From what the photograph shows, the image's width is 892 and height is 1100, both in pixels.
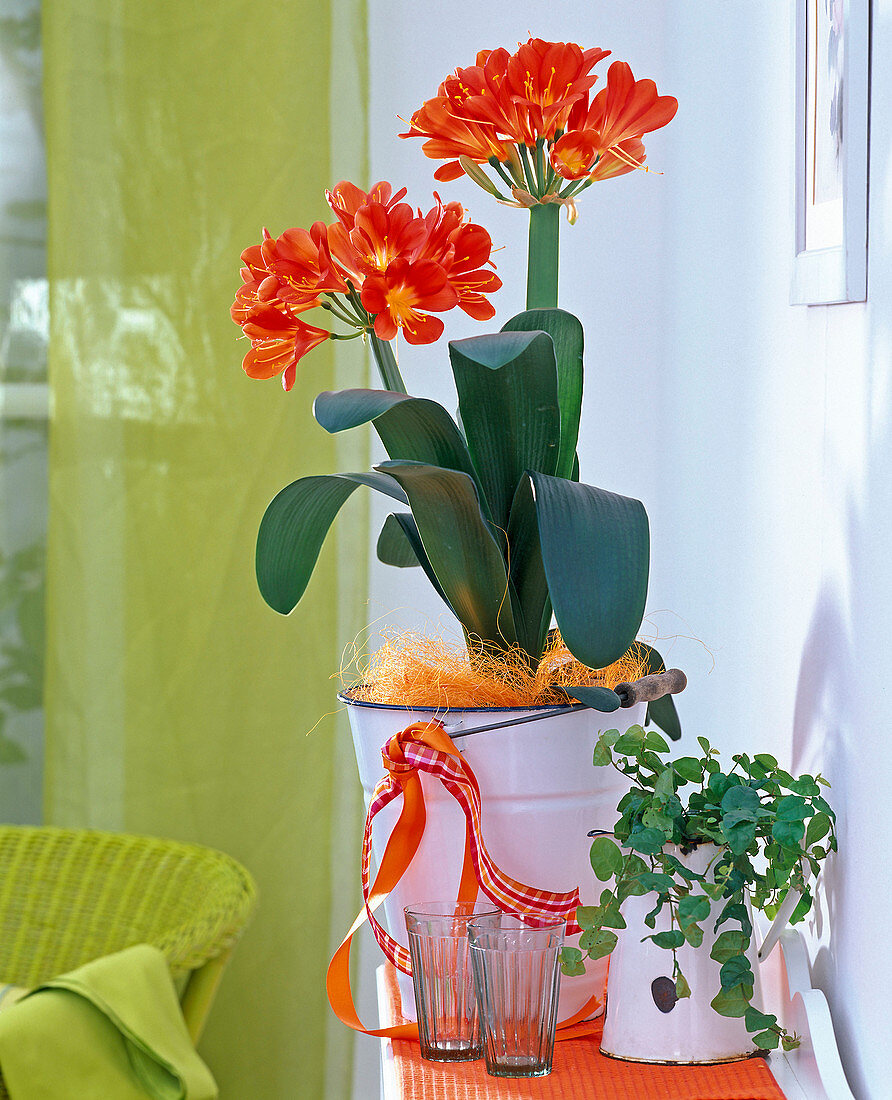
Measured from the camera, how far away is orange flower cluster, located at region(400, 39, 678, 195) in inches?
27.8

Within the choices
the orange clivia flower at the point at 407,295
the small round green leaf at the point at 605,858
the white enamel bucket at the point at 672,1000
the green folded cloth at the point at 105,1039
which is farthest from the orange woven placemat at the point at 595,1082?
the green folded cloth at the point at 105,1039

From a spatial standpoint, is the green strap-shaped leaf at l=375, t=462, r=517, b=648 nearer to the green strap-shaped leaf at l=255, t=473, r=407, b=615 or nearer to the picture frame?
the green strap-shaped leaf at l=255, t=473, r=407, b=615

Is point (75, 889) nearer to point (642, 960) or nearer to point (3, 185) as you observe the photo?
point (3, 185)

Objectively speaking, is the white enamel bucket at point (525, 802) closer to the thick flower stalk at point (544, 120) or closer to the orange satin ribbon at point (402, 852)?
the orange satin ribbon at point (402, 852)

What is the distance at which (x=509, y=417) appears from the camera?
720 mm

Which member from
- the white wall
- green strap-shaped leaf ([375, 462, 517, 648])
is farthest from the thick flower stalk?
green strap-shaped leaf ([375, 462, 517, 648])

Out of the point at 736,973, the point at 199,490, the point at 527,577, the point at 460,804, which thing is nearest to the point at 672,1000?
the point at 736,973

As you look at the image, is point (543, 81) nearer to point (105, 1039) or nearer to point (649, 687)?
point (649, 687)

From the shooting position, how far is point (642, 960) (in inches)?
24.8

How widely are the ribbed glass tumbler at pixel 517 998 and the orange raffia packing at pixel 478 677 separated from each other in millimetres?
143

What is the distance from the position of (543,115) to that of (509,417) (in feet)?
0.65

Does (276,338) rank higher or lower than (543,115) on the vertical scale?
lower

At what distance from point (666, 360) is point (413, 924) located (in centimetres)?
91

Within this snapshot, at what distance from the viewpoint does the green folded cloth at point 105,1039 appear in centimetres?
123
